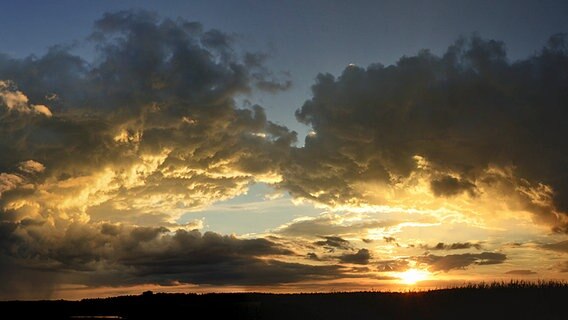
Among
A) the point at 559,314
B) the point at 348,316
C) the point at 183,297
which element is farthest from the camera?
the point at 183,297

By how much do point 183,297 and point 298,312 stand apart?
95.5 metres

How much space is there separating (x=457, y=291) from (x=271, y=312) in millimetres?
35412

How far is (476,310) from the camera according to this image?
208ft

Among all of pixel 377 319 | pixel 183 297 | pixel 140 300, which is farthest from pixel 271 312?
pixel 140 300

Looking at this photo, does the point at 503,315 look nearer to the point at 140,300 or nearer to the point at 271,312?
the point at 271,312

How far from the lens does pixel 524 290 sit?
66938 mm

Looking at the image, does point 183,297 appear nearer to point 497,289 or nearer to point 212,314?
point 212,314

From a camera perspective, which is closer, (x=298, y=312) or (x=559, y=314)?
(x=559, y=314)

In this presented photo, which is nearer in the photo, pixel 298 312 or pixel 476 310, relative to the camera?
pixel 476 310

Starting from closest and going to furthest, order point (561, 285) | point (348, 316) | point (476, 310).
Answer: point (476, 310) → point (561, 285) → point (348, 316)

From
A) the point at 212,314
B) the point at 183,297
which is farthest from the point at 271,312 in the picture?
Result: the point at 183,297

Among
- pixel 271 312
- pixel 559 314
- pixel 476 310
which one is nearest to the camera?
pixel 559 314

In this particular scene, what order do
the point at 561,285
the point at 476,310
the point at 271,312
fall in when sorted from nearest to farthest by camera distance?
the point at 476,310
the point at 561,285
the point at 271,312

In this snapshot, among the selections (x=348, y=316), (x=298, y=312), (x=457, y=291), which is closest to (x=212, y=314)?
(x=298, y=312)
